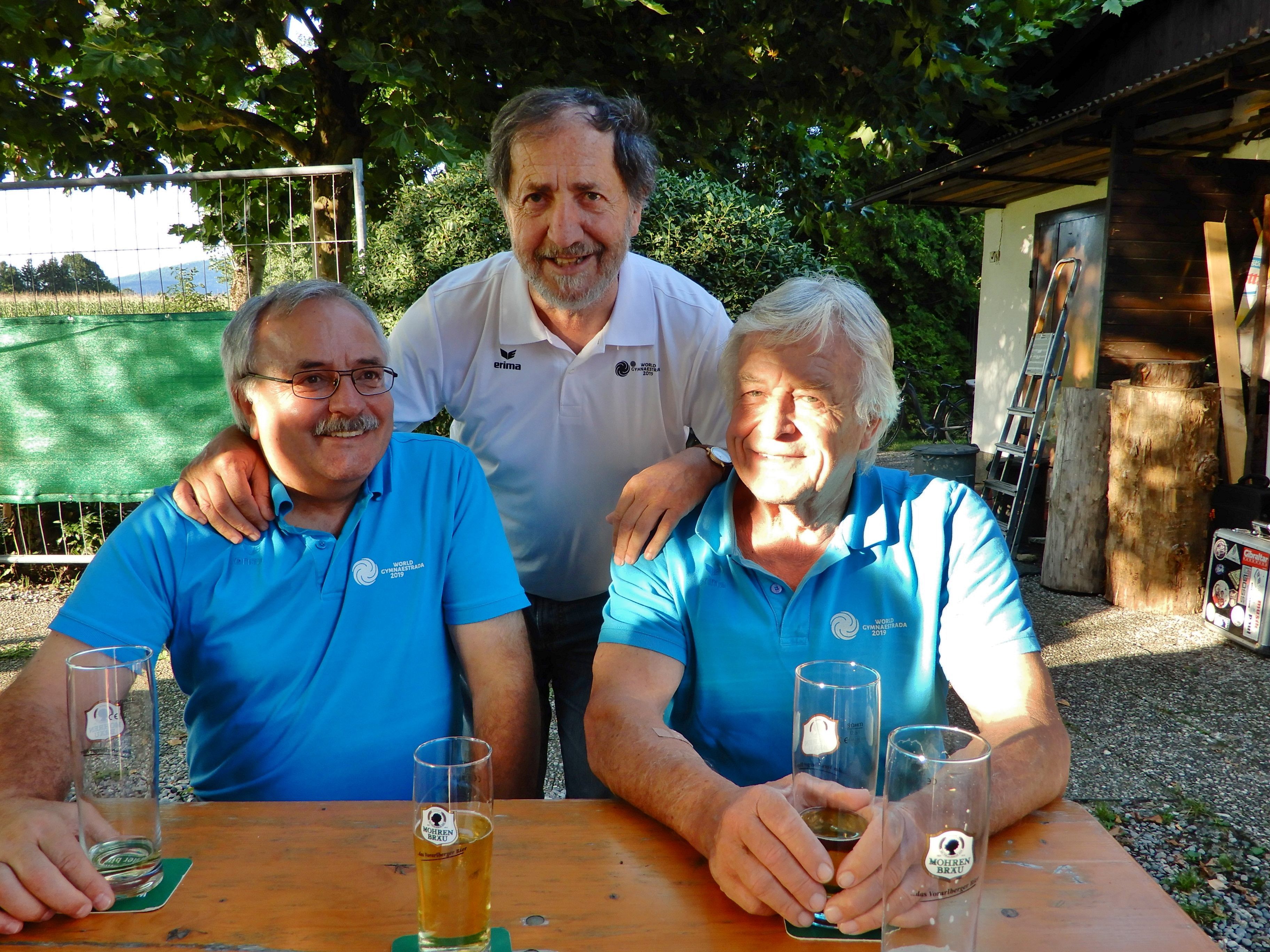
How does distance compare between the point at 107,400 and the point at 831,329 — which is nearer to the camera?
the point at 831,329

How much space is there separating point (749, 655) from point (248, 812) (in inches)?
36.7

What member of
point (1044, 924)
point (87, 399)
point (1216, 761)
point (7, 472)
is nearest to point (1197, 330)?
point (1216, 761)

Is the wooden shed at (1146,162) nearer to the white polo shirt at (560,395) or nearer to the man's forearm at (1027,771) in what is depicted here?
the white polo shirt at (560,395)

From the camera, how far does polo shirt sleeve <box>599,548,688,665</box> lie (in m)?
1.90

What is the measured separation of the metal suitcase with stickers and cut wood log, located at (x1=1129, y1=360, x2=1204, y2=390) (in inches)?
36.9

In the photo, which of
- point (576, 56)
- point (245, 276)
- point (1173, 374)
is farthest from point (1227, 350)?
point (245, 276)

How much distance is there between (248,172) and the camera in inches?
215

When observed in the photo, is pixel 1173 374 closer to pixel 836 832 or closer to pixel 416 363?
pixel 416 363

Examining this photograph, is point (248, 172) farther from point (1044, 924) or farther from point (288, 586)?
point (1044, 924)

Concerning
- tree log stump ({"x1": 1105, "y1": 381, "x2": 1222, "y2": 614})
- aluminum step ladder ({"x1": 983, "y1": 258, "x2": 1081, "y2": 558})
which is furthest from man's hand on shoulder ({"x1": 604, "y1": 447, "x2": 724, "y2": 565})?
aluminum step ladder ({"x1": 983, "y1": 258, "x2": 1081, "y2": 558})

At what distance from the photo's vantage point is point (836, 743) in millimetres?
1266

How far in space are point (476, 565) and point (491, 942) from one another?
1068 mm

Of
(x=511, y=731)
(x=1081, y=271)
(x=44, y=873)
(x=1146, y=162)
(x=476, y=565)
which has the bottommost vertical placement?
(x=511, y=731)

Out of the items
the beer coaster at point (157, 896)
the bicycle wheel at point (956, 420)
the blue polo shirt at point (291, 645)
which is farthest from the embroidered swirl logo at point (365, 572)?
the bicycle wheel at point (956, 420)
